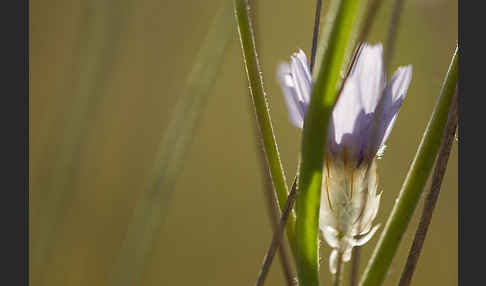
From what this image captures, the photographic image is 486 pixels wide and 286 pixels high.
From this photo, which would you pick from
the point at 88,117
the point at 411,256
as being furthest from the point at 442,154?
the point at 88,117

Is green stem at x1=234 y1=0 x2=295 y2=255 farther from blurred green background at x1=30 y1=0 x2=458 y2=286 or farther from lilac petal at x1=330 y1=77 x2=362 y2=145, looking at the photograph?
blurred green background at x1=30 y1=0 x2=458 y2=286

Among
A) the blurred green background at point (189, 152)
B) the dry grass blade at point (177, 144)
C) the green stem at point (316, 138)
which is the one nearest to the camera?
the green stem at point (316, 138)

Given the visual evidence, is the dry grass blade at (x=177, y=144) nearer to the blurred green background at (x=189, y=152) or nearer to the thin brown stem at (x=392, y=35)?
the thin brown stem at (x=392, y=35)

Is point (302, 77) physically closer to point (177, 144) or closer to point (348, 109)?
point (348, 109)

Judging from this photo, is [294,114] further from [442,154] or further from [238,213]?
[238,213]

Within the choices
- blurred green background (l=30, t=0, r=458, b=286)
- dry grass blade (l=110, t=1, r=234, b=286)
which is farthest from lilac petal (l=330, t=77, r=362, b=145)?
blurred green background (l=30, t=0, r=458, b=286)

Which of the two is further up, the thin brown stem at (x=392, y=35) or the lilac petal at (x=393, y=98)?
the thin brown stem at (x=392, y=35)

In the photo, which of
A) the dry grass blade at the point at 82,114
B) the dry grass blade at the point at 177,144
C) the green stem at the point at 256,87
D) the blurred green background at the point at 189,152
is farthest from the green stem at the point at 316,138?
the blurred green background at the point at 189,152
